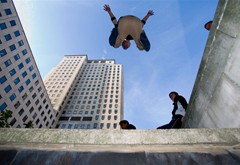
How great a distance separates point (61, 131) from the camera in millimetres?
1754

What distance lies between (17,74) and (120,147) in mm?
39364

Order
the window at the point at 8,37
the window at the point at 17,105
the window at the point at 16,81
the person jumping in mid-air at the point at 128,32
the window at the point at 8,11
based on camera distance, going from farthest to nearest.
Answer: the window at the point at 16,81
the window at the point at 17,105
the window at the point at 8,37
the window at the point at 8,11
the person jumping in mid-air at the point at 128,32

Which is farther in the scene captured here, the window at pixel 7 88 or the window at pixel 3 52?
the window at pixel 7 88

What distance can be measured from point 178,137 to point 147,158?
1.56 feet

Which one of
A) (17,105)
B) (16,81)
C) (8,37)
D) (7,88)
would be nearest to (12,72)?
(16,81)

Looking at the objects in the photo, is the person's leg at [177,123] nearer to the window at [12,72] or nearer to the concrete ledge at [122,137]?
Answer: the concrete ledge at [122,137]

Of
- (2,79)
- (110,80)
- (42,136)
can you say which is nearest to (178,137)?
(42,136)

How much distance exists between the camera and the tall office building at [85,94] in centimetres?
5382

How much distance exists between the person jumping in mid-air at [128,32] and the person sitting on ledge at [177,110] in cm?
243

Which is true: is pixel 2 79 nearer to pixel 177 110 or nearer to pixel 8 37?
pixel 8 37

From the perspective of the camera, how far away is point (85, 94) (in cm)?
6475

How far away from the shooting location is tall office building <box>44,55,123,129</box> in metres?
53.8

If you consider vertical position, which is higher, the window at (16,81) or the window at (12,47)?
the window at (12,47)

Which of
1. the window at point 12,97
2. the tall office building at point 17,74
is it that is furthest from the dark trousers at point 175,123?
the window at point 12,97
